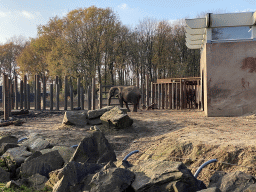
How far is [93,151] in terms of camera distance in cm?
566

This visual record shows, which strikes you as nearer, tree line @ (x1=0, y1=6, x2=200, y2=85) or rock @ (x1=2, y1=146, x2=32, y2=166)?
rock @ (x1=2, y1=146, x2=32, y2=166)

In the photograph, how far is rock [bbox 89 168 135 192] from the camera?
380 cm

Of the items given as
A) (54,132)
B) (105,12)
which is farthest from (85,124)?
(105,12)

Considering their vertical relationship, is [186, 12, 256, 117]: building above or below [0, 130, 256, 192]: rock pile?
above

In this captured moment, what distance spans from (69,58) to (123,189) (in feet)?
87.8

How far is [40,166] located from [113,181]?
7.15 feet

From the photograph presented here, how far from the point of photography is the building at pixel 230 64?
11703 millimetres

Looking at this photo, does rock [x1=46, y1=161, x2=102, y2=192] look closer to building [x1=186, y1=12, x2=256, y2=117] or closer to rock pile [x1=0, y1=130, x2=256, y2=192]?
rock pile [x1=0, y1=130, x2=256, y2=192]

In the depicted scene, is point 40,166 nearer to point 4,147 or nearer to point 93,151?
point 93,151

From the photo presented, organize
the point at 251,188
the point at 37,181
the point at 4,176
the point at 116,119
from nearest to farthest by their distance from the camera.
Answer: the point at 251,188, the point at 37,181, the point at 4,176, the point at 116,119

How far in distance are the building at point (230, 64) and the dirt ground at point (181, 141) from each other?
3.16 feet

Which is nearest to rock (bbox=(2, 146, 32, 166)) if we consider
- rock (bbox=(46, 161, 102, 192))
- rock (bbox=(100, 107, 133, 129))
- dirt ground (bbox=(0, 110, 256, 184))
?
rock (bbox=(46, 161, 102, 192))

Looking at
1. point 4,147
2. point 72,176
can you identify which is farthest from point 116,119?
point 72,176

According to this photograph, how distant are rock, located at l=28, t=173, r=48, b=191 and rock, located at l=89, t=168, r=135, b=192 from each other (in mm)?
1351
